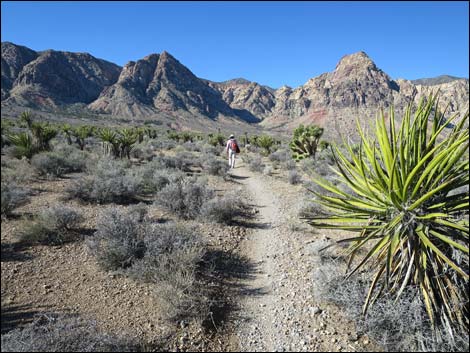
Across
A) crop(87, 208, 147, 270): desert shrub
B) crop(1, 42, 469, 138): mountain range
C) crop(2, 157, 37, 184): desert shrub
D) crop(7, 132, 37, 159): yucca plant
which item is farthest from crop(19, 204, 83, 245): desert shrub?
crop(1, 42, 469, 138): mountain range

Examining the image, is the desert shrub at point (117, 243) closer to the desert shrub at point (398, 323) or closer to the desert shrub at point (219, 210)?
the desert shrub at point (219, 210)

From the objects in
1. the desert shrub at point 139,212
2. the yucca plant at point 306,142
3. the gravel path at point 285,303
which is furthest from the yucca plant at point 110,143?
the gravel path at point 285,303

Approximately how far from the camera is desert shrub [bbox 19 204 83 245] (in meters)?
4.96

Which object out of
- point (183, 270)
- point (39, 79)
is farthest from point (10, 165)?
point (39, 79)

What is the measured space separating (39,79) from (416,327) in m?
148

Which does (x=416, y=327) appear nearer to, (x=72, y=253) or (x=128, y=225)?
(x=128, y=225)

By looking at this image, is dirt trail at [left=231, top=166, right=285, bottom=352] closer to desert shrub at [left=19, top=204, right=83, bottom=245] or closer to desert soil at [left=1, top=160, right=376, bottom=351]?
desert soil at [left=1, top=160, right=376, bottom=351]

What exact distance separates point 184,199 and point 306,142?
11215 millimetres

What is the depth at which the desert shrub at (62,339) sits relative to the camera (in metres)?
2.79

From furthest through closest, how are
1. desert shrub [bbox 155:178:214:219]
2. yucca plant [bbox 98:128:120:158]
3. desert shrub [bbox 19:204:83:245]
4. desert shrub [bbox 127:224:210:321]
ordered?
yucca plant [bbox 98:128:120:158], desert shrub [bbox 155:178:214:219], desert shrub [bbox 19:204:83:245], desert shrub [bbox 127:224:210:321]

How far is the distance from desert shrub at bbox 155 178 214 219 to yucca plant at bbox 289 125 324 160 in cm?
1017

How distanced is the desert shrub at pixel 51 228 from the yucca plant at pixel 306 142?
1317cm

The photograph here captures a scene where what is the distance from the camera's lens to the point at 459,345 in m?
3.03

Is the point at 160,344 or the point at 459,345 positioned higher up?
the point at 459,345
